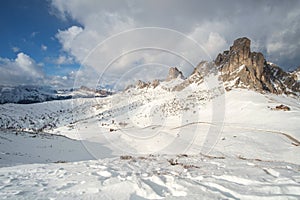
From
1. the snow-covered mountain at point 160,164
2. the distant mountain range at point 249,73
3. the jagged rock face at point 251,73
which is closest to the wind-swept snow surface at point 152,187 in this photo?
the snow-covered mountain at point 160,164

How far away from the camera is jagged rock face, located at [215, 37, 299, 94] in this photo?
105500mm

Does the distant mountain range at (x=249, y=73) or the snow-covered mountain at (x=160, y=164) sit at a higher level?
the distant mountain range at (x=249, y=73)

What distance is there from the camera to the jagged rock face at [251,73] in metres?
106

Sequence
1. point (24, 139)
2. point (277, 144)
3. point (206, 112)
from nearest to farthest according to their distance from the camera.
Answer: point (24, 139) < point (277, 144) < point (206, 112)

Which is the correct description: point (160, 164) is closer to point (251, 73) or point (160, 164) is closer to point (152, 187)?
point (152, 187)

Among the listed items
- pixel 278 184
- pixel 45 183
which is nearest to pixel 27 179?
pixel 45 183

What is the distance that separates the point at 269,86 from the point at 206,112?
51853mm

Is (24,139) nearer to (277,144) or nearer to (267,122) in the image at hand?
(277,144)

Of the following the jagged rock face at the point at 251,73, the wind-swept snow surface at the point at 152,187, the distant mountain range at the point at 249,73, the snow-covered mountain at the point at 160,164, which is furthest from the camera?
the jagged rock face at the point at 251,73

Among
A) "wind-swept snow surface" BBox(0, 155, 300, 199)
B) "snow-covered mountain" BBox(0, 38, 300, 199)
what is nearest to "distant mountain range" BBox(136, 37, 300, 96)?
"snow-covered mountain" BBox(0, 38, 300, 199)

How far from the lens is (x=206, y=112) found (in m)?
78.8

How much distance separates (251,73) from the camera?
107 m

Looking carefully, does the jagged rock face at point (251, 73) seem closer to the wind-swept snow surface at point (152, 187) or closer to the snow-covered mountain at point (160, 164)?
the snow-covered mountain at point (160, 164)

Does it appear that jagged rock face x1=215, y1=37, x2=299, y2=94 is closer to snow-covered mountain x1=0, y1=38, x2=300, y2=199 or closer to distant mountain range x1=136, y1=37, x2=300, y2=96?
distant mountain range x1=136, y1=37, x2=300, y2=96
